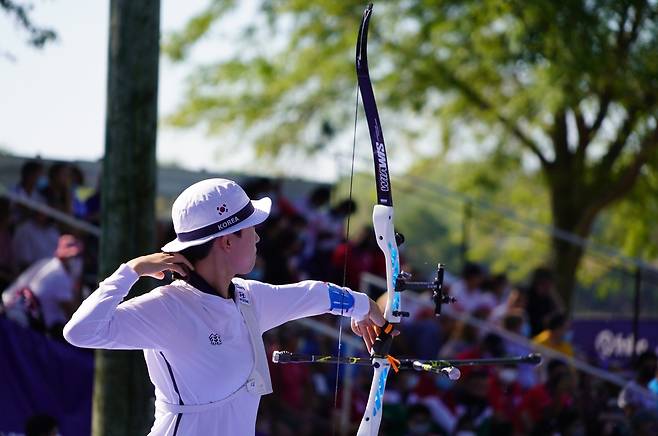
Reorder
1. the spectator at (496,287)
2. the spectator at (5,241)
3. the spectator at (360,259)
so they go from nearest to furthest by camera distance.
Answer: the spectator at (5,241)
the spectator at (360,259)
the spectator at (496,287)

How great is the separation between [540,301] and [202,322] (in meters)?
8.71

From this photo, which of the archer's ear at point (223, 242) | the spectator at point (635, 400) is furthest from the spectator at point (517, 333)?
the archer's ear at point (223, 242)

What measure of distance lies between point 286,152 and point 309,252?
22.5 feet

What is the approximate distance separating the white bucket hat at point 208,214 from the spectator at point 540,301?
845 cm

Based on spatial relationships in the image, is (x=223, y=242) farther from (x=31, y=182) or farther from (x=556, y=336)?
(x=556, y=336)

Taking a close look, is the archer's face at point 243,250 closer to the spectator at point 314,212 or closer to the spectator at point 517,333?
the spectator at point 517,333

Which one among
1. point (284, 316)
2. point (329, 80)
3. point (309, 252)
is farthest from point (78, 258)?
point (329, 80)

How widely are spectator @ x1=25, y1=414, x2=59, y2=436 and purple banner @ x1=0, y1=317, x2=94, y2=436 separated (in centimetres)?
66

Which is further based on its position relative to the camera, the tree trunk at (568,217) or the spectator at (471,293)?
the tree trunk at (568,217)

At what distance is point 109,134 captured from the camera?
5824 mm

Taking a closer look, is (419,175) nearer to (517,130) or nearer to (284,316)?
(517,130)

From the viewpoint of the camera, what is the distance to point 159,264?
3.85m

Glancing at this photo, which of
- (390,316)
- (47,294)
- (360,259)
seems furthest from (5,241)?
(390,316)

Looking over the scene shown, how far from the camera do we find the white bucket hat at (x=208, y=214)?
3924 mm
